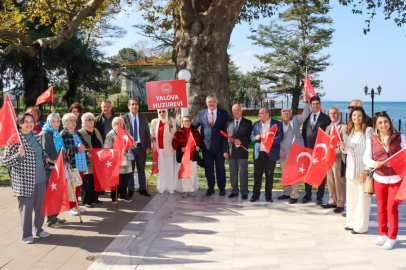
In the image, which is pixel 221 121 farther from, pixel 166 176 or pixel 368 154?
pixel 368 154

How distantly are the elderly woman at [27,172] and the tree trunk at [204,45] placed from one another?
725 cm

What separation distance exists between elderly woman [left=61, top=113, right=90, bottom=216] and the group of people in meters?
0.02

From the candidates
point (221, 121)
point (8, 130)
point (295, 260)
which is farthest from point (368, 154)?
point (8, 130)

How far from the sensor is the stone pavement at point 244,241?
4.86m

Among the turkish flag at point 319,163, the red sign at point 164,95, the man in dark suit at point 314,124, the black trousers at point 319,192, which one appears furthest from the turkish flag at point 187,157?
the turkish flag at point 319,163

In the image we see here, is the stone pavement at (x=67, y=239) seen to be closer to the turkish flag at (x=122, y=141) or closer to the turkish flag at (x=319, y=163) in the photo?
the turkish flag at (x=122, y=141)

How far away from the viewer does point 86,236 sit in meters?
5.96

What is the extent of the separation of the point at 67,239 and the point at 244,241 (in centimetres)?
265

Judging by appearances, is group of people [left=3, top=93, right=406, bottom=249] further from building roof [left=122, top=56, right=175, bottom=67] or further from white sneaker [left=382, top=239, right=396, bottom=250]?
building roof [left=122, top=56, right=175, bottom=67]

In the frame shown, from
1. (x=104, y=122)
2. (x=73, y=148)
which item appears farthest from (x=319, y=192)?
(x=73, y=148)

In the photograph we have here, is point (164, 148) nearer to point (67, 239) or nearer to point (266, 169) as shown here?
point (266, 169)

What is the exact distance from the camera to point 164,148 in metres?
8.85

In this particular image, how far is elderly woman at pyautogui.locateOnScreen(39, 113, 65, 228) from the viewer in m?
6.25

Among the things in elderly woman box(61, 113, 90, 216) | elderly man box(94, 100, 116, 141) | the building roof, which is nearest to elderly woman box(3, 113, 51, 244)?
elderly woman box(61, 113, 90, 216)
